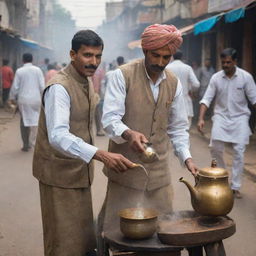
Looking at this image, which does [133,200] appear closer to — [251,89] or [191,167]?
[191,167]

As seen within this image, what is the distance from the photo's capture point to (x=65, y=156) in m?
3.47

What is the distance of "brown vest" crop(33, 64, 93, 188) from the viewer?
3.44 metres

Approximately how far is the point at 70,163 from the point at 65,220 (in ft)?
1.47

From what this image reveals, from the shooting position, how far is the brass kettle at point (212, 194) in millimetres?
3080

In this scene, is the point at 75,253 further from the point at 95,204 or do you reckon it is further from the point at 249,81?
the point at 249,81

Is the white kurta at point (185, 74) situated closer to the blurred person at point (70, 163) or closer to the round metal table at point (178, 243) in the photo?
the blurred person at point (70, 163)

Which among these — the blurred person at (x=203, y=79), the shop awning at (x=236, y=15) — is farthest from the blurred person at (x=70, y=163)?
the blurred person at (x=203, y=79)

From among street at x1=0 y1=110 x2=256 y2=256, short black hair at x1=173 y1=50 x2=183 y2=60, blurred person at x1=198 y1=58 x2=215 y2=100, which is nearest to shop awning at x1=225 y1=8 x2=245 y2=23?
short black hair at x1=173 y1=50 x2=183 y2=60

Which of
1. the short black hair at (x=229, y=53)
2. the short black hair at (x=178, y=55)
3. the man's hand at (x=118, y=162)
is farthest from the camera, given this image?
the short black hair at (x=178, y=55)

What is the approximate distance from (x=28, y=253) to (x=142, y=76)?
2.31 meters

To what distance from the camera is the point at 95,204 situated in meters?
6.40

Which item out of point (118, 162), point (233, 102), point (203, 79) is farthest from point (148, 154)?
point (203, 79)

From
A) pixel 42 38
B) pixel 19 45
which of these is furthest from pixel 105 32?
pixel 19 45

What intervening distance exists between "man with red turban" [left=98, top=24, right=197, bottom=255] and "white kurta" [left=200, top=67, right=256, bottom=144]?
282cm
